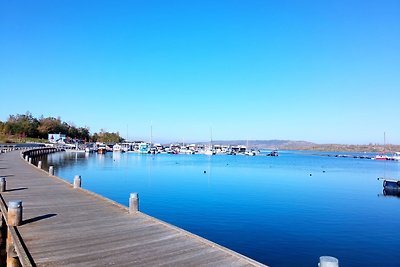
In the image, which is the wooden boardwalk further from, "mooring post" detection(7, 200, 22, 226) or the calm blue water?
the calm blue water

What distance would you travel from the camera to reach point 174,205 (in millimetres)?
28312

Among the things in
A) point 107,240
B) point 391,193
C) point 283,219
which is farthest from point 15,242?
point 391,193

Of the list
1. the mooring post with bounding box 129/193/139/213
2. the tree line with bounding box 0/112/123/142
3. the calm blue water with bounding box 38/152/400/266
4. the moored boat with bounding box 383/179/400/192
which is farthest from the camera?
the tree line with bounding box 0/112/123/142

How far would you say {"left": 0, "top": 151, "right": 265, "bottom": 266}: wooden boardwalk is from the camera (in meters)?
8.34

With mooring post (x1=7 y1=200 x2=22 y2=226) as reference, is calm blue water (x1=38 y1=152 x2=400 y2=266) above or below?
below

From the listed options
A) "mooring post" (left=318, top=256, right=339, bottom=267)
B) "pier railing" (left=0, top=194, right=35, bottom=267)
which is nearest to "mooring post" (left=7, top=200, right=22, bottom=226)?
"pier railing" (left=0, top=194, right=35, bottom=267)

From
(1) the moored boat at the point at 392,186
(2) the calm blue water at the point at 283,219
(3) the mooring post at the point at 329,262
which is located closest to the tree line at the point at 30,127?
(2) the calm blue water at the point at 283,219

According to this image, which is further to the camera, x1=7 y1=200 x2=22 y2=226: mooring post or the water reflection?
the water reflection

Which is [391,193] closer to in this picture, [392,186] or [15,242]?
[392,186]

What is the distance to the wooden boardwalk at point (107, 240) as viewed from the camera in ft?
27.3

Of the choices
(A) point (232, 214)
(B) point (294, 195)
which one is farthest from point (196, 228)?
(B) point (294, 195)

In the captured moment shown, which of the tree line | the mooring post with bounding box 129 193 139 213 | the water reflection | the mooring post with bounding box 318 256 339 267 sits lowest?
the water reflection

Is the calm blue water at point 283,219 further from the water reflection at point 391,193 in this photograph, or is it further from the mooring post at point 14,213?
the mooring post at point 14,213

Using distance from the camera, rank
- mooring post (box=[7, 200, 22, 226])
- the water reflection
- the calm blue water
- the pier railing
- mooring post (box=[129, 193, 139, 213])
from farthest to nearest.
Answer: the water reflection
the calm blue water
mooring post (box=[129, 193, 139, 213])
mooring post (box=[7, 200, 22, 226])
the pier railing
